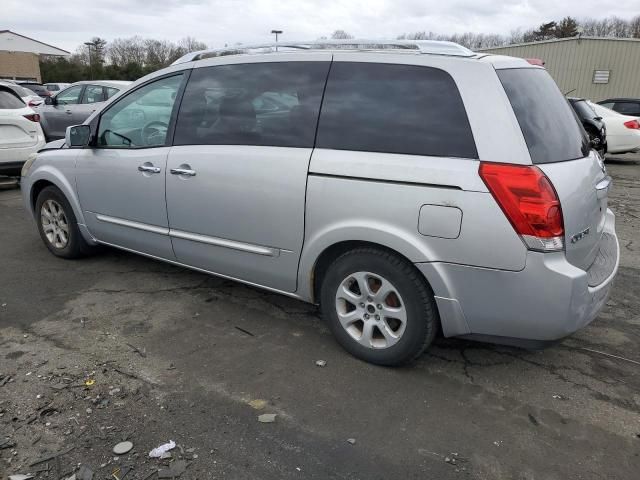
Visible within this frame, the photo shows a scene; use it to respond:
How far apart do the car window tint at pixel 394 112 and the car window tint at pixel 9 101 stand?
273 inches

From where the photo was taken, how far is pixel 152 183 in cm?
396

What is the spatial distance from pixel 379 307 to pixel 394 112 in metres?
1.12

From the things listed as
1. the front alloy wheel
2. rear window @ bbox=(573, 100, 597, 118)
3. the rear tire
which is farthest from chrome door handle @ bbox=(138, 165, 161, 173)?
rear window @ bbox=(573, 100, 597, 118)

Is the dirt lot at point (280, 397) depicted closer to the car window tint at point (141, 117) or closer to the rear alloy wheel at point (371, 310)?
the rear alloy wheel at point (371, 310)

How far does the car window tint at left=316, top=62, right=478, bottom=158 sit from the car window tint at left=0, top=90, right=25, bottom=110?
6935mm

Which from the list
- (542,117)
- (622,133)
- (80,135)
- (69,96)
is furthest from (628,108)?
(80,135)

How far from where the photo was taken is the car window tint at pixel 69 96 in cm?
1212

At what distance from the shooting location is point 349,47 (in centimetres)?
330

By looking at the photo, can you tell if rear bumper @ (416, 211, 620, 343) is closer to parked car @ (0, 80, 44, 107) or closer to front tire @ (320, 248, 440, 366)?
front tire @ (320, 248, 440, 366)

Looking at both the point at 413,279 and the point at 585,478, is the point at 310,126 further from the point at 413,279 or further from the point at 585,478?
the point at 585,478

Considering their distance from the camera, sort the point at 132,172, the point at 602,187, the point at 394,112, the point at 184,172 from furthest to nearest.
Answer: the point at 132,172 < the point at 184,172 < the point at 602,187 < the point at 394,112

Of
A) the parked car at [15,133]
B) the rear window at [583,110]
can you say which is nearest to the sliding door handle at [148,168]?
the parked car at [15,133]

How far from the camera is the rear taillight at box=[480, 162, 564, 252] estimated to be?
256cm

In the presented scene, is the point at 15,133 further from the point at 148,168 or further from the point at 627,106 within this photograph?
the point at 627,106
